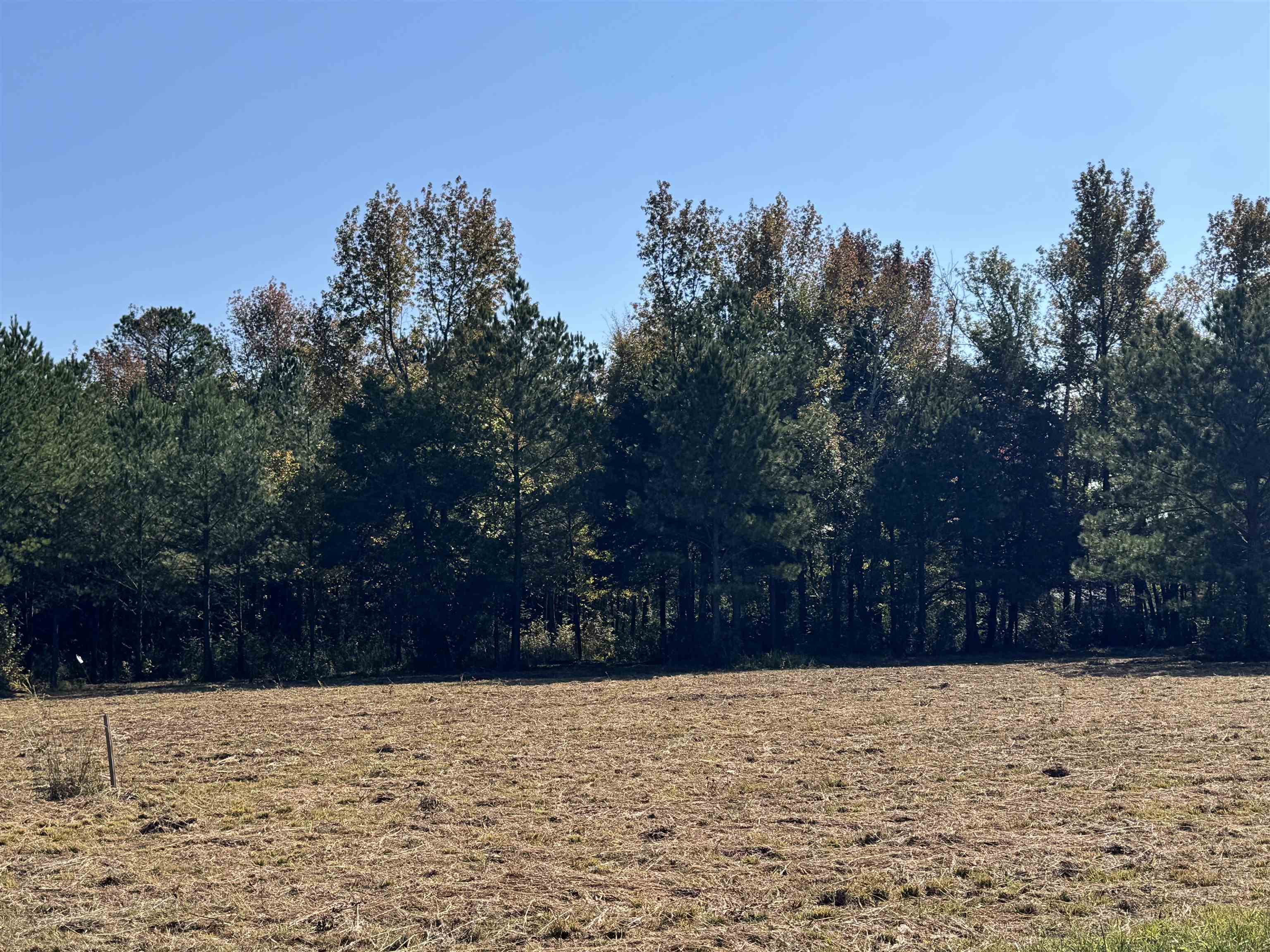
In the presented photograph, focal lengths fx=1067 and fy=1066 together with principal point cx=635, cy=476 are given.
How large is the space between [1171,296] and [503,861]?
45.8 metres

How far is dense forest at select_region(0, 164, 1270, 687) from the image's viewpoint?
109 ft

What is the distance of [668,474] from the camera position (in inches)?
1414

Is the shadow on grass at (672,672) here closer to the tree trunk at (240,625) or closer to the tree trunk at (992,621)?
the tree trunk at (240,625)

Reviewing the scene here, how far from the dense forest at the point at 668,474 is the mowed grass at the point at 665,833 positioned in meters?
15.2

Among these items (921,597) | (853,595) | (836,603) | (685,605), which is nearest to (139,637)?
(685,605)

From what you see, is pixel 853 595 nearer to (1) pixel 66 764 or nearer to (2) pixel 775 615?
(2) pixel 775 615

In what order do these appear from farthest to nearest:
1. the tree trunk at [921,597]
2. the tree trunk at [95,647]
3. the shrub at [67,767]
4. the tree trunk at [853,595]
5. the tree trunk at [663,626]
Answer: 1. the tree trunk at [853,595]
2. the tree trunk at [921,597]
3. the tree trunk at [95,647]
4. the tree trunk at [663,626]
5. the shrub at [67,767]

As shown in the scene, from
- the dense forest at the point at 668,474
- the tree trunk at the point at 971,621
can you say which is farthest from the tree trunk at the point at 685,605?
the tree trunk at the point at 971,621

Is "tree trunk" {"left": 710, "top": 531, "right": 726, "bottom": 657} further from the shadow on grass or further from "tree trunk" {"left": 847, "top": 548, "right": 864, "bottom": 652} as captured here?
"tree trunk" {"left": 847, "top": 548, "right": 864, "bottom": 652}

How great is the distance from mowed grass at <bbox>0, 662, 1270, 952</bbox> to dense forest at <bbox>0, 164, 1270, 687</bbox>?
1519 cm

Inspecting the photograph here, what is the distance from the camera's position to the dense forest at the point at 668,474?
3325 cm

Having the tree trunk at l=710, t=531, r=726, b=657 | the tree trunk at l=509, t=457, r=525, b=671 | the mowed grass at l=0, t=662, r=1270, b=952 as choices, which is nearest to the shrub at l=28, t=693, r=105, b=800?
the mowed grass at l=0, t=662, r=1270, b=952

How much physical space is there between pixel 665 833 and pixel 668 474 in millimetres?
25136

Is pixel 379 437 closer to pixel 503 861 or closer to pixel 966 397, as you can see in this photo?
pixel 966 397
